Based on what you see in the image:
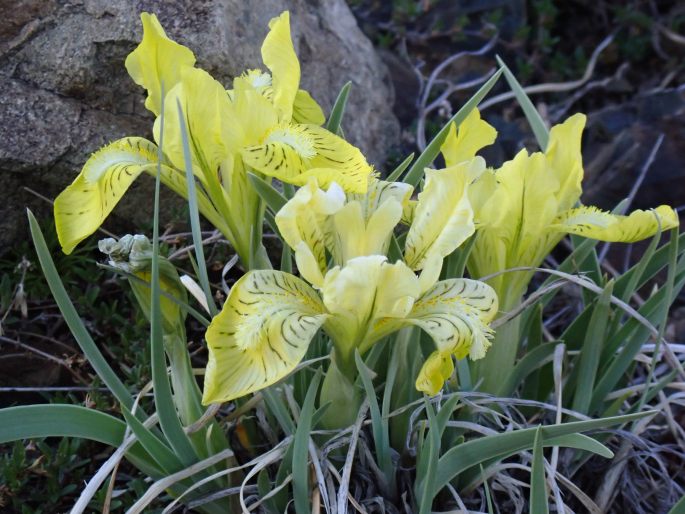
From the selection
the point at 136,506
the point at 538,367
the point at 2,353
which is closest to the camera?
the point at 136,506

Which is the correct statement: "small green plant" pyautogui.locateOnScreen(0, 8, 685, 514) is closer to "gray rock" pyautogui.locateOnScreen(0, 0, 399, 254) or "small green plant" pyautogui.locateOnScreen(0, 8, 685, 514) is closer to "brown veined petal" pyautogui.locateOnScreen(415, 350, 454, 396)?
"brown veined petal" pyautogui.locateOnScreen(415, 350, 454, 396)

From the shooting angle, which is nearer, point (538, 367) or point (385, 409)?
point (385, 409)

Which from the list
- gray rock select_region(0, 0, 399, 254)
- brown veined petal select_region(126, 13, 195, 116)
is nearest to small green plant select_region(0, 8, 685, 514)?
brown veined petal select_region(126, 13, 195, 116)

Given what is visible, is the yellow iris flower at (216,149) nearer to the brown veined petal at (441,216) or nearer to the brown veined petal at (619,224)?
the brown veined petal at (441,216)

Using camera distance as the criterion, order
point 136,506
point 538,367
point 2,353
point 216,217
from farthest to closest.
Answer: point 2,353 < point 538,367 < point 216,217 < point 136,506

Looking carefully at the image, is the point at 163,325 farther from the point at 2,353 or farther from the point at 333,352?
the point at 2,353

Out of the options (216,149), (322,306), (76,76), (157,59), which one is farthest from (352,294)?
(76,76)

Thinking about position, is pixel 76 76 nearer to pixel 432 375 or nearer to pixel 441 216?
pixel 441 216

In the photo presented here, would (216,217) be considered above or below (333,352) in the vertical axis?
above

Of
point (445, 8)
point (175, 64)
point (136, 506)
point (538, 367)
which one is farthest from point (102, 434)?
point (445, 8)

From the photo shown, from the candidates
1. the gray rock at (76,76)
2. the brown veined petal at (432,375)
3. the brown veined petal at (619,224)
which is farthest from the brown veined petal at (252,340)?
the gray rock at (76,76)
